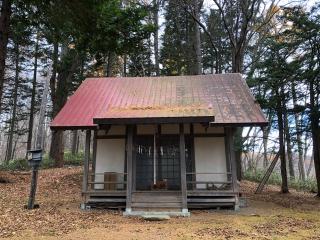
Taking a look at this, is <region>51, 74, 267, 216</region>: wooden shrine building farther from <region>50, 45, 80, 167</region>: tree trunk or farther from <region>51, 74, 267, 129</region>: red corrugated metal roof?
<region>50, 45, 80, 167</region>: tree trunk

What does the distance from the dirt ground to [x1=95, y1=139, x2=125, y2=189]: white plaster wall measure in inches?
62.1

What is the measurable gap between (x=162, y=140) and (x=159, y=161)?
2.59 feet

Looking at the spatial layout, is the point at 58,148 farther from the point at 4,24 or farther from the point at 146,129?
the point at 146,129

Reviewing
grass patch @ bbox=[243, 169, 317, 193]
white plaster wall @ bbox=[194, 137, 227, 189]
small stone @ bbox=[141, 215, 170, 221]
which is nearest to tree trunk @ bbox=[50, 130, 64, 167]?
white plaster wall @ bbox=[194, 137, 227, 189]

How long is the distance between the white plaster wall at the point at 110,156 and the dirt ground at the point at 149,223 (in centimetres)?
158

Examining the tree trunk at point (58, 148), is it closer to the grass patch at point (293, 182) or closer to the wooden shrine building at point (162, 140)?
the wooden shrine building at point (162, 140)

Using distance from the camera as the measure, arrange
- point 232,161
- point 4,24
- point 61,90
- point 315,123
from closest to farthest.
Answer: point 232,161
point 4,24
point 315,123
point 61,90

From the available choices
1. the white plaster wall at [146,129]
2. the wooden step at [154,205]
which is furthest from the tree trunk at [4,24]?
the wooden step at [154,205]

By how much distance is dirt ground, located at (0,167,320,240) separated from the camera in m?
8.12

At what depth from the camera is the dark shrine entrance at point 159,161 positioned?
13203 mm

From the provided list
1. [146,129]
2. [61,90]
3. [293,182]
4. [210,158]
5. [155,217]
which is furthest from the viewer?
[293,182]

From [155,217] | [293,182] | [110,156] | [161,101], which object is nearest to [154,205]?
[155,217]

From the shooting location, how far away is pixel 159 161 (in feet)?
43.6

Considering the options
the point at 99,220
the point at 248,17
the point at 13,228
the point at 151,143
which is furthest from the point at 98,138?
the point at 248,17
